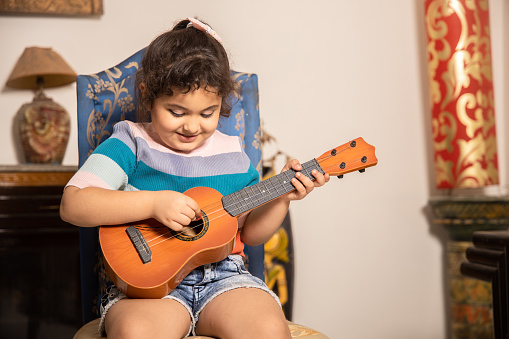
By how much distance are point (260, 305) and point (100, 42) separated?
1638 mm

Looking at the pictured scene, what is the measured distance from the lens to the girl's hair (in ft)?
3.65

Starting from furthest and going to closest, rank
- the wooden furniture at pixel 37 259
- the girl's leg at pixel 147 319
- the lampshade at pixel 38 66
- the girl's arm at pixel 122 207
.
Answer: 1. the lampshade at pixel 38 66
2. the wooden furniture at pixel 37 259
3. the girl's arm at pixel 122 207
4. the girl's leg at pixel 147 319

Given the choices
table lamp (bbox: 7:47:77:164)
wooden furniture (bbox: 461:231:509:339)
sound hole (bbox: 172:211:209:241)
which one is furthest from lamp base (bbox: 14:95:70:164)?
wooden furniture (bbox: 461:231:509:339)

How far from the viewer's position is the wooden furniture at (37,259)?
1.92 meters

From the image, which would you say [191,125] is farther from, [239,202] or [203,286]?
[203,286]

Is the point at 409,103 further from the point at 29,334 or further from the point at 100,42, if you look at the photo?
the point at 29,334

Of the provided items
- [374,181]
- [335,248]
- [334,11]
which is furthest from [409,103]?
[335,248]

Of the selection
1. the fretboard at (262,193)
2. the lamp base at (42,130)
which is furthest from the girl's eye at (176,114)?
the lamp base at (42,130)

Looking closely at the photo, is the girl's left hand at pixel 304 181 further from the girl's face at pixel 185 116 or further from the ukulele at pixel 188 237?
the girl's face at pixel 185 116

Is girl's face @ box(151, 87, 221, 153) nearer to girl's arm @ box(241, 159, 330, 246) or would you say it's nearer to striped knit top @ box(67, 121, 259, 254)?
striped knit top @ box(67, 121, 259, 254)

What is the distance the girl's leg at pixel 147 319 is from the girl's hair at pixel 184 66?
0.45 meters

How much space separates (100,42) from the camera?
7.37 feet

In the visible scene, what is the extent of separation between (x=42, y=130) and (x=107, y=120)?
0.80 meters

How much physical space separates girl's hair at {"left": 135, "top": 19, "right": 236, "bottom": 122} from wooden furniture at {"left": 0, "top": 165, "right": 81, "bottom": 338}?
88cm
